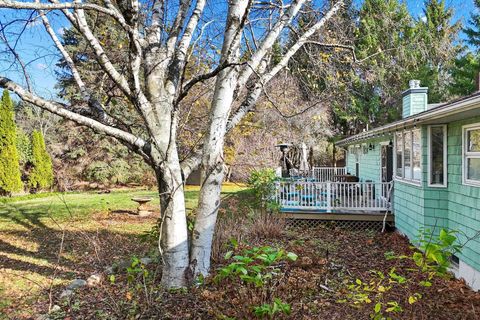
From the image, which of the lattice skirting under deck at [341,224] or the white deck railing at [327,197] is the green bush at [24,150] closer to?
the white deck railing at [327,197]

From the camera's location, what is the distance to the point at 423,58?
5840 mm

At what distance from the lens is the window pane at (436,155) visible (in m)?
7.12

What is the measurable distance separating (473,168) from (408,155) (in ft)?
10.3

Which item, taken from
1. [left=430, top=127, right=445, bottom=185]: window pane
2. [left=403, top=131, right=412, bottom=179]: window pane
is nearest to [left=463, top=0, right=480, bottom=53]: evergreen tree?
[left=403, top=131, right=412, bottom=179]: window pane

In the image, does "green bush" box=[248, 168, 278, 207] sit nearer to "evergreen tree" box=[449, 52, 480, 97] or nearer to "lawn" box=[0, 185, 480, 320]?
"lawn" box=[0, 185, 480, 320]

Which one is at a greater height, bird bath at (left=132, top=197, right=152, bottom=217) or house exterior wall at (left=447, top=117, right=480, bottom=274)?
house exterior wall at (left=447, top=117, right=480, bottom=274)

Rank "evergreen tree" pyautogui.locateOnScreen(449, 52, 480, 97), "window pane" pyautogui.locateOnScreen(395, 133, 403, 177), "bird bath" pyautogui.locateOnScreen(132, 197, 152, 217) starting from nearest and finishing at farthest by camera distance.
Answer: "window pane" pyautogui.locateOnScreen(395, 133, 403, 177) → "bird bath" pyautogui.locateOnScreen(132, 197, 152, 217) → "evergreen tree" pyautogui.locateOnScreen(449, 52, 480, 97)

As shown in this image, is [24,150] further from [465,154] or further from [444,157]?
[465,154]

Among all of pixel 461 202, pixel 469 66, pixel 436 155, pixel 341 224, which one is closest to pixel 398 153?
pixel 341 224

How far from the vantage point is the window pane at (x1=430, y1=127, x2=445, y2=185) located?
7.12 m

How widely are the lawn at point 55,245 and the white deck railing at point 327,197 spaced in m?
3.87

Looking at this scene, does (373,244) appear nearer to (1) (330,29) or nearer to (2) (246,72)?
(1) (330,29)

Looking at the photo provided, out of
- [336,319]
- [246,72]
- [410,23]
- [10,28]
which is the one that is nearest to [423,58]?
[410,23]

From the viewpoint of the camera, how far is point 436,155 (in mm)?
7258
